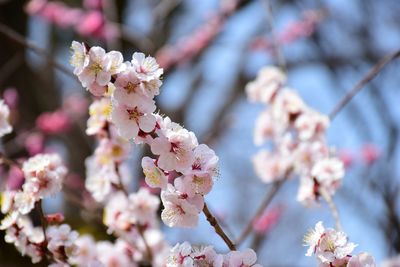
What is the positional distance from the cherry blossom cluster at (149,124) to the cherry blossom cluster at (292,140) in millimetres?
765

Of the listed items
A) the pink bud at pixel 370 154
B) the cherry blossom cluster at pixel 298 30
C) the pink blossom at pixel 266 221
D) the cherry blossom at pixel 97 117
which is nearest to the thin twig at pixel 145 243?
the cherry blossom at pixel 97 117

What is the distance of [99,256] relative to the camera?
6.25ft

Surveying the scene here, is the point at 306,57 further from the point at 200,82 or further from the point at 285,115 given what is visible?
the point at 285,115

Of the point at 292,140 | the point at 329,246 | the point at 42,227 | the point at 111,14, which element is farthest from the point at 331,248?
the point at 111,14

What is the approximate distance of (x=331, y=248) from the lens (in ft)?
3.59

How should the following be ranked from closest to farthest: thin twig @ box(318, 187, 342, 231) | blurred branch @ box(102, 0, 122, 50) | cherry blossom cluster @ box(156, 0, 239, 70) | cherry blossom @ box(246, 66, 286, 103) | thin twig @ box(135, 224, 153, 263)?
1. thin twig @ box(318, 187, 342, 231)
2. thin twig @ box(135, 224, 153, 263)
3. cherry blossom @ box(246, 66, 286, 103)
4. blurred branch @ box(102, 0, 122, 50)
5. cherry blossom cluster @ box(156, 0, 239, 70)

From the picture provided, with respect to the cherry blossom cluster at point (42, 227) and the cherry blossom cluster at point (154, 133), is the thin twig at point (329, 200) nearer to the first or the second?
the cherry blossom cluster at point (154, 133)

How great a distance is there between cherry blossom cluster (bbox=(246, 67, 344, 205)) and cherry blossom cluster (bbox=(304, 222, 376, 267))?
0.64m

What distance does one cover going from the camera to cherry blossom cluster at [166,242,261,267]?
1.05 metres

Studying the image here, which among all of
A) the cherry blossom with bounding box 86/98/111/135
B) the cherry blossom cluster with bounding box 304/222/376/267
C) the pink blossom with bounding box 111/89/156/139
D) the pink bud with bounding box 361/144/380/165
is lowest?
the cherry blossom cluster with bounding box 304/222/376/267

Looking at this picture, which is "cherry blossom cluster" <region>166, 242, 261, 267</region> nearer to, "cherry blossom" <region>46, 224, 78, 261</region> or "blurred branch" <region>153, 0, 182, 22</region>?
"cherry blossom" <region>46, 224, 78, 261</region>

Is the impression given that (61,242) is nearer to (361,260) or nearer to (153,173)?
(153,173)

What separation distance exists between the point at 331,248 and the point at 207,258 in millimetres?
240

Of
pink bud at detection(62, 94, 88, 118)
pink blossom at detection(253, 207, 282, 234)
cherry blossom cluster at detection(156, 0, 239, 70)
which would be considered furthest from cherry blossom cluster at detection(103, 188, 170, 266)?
cherry blossom cluster at detection(156, 0, 239, 70)
